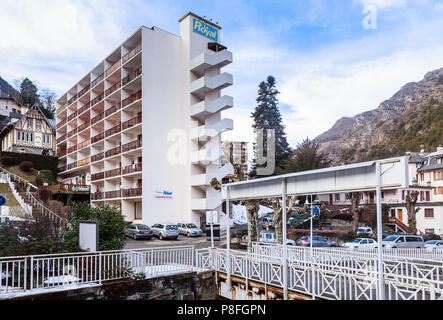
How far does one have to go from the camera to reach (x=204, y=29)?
1633 inches

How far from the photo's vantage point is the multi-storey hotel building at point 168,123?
3706 cm

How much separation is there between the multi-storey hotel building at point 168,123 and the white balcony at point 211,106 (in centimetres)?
11

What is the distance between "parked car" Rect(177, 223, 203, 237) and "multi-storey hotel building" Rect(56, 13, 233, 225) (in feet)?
9.73

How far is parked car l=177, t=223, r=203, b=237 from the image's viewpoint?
3338 centimetres

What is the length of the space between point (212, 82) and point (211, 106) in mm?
2575

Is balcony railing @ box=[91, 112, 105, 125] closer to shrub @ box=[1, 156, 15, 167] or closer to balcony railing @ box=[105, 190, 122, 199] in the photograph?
balcony railing @ box=[105, 190, 122, 199]

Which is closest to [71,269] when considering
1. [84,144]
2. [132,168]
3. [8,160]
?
[132,168]

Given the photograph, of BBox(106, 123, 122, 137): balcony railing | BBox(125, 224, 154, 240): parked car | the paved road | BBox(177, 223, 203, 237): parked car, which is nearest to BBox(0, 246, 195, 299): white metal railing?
the paved road

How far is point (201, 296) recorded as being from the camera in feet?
44.2

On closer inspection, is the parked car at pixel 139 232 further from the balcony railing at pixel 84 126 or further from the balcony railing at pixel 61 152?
the balcony railing at pixel 61 152

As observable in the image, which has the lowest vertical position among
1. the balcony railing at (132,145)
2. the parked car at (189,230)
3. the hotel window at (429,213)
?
the parked car at (189,230)

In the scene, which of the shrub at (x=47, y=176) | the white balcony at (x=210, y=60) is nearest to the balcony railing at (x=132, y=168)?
the white balcony at (x=210, y=60)

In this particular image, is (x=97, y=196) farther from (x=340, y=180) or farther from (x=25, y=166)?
(x=340, y=180)
